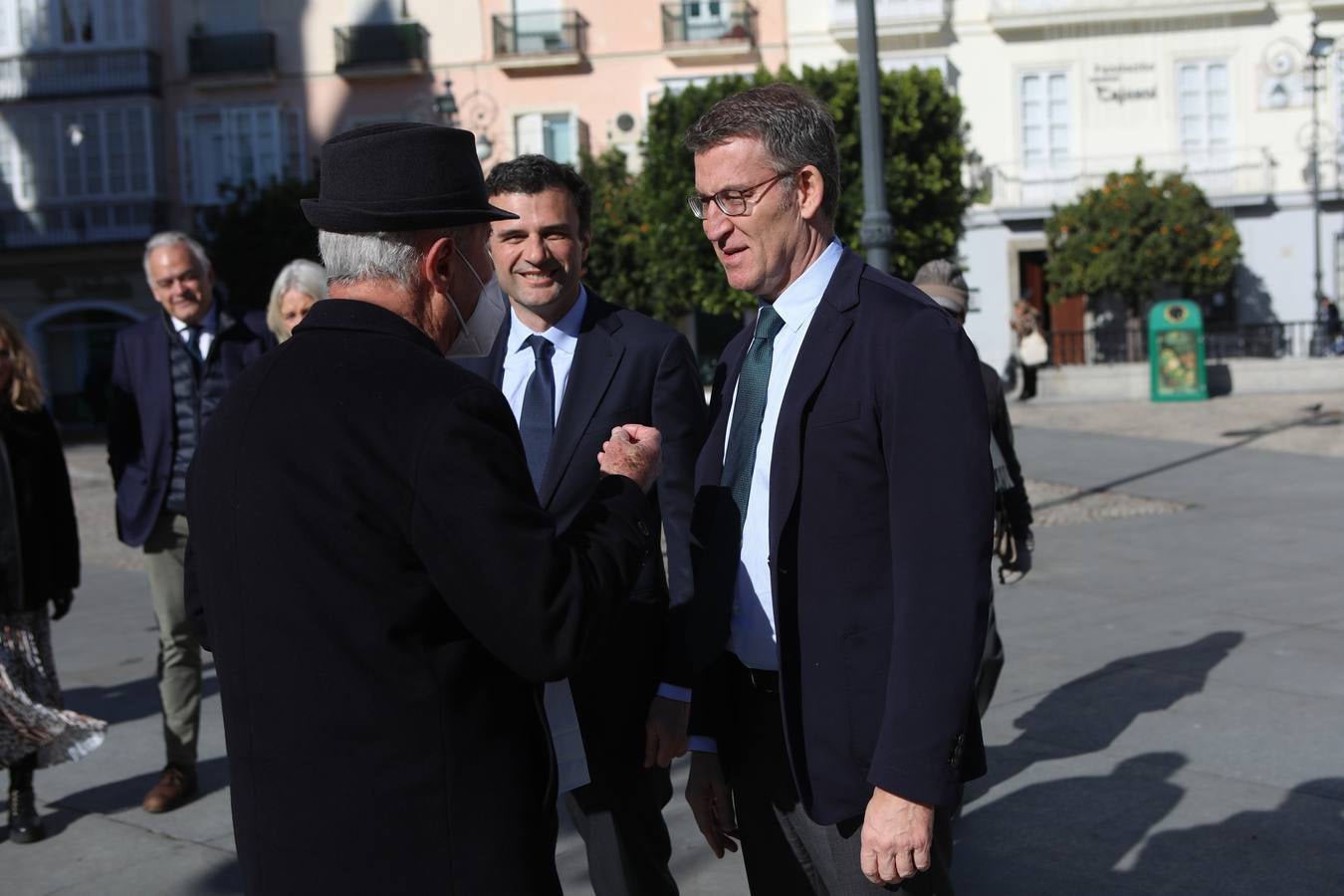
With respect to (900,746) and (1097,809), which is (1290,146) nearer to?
A: (1097,809)

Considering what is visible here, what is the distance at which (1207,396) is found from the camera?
73.0ft

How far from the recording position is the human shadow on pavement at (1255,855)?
13.2 feet

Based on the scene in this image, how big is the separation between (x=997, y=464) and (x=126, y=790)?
3.58m

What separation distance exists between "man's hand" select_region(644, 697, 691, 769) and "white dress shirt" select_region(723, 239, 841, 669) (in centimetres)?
43

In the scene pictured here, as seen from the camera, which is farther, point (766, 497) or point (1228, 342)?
point (1228, 342)

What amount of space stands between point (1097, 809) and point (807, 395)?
289cm

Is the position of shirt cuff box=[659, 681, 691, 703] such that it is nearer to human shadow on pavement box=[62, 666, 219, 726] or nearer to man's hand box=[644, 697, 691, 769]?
man's hand box=[644, 697, 691, 769]

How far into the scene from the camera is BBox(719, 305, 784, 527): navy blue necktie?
263 cm

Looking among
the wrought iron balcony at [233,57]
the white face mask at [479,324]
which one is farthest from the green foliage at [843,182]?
the white face mask at [479,324]

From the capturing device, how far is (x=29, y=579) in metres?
5.29

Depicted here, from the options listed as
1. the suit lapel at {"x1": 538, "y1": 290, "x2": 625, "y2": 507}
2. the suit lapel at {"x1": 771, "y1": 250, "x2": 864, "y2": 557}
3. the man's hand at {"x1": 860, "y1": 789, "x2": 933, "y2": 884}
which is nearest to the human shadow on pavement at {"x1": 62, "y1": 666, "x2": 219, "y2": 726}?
the suit lapel at {"x1": 538, "y1": 290, "x2": 625, "y2": 507}

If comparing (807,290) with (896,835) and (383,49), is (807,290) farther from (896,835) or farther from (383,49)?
(383,49)

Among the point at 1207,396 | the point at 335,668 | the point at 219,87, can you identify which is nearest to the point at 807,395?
the point at 335,668

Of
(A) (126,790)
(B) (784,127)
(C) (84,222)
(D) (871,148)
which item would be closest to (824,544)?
(B) (784,127)
